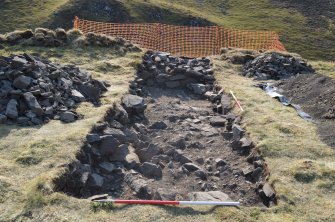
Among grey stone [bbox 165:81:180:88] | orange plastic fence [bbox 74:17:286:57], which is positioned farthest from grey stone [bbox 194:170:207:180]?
orange plastic fence [bbox 74:17:286:57]

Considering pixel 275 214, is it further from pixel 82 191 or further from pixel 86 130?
pixel 86 130

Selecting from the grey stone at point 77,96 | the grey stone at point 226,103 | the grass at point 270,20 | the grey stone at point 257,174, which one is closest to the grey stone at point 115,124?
the grey stone at point 77,96

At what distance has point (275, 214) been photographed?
1131 cm

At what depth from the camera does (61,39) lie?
2652cm

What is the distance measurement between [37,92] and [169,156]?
5.79 meters

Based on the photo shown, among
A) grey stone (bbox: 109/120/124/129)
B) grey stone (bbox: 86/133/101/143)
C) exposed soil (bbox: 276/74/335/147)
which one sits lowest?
grey stone (bbox: 109/120/124/129)

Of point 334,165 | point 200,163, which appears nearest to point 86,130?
point 200,163

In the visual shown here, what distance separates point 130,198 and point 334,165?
280 inches

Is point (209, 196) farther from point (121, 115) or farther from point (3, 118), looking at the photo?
point (3, 118)

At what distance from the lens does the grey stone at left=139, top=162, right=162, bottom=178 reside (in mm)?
13602

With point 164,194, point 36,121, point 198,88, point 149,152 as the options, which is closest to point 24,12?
point 198,88

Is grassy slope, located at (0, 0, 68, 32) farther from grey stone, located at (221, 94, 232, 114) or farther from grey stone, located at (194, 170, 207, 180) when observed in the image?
grey stone, located at (194, 170, 207, 180)

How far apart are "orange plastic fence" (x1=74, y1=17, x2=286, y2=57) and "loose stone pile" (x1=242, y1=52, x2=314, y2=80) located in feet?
28.4

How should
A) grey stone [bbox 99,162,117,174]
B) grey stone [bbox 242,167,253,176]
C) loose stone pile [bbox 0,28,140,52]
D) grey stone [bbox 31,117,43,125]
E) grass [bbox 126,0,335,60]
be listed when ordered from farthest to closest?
grass [bbox 126,0,335,60]
loose stone pile [bbox 0,28,140,52]
grey stone [bbox 31,117,43,125]
grey stone [bbox 242,167,253,176]
grey stone [bbox 99,162,117,174]
